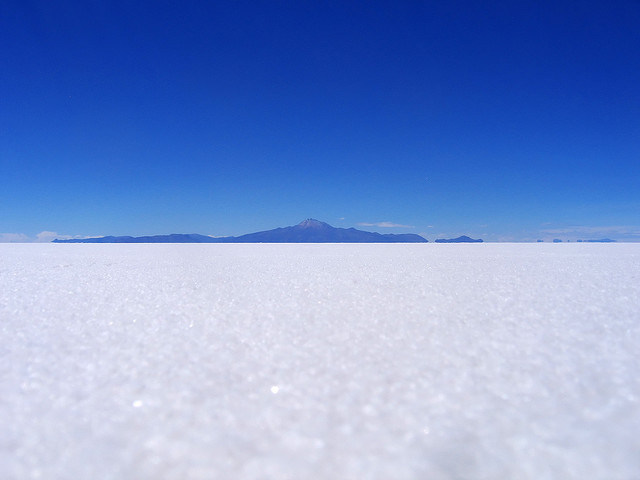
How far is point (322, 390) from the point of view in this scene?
4.12 feet

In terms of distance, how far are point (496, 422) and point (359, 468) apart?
0.45 metres

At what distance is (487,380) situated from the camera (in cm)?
133

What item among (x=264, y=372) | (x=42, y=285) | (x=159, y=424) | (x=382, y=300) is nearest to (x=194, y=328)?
(x=264, y=372)

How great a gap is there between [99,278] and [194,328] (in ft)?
8.75

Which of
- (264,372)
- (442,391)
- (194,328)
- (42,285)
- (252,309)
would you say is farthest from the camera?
(42,285)

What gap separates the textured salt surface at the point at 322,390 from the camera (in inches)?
35.6

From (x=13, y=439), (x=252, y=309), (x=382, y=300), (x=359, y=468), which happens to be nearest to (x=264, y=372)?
(x=359, y=468)

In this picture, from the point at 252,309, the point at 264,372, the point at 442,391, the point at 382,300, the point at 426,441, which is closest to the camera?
the point at 426,441

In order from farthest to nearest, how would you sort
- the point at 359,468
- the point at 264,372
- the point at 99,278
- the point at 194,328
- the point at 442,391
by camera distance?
the point at 99,278 < the point at 194,328 < the point at 264,372 < the point at 442,391 < the point at 359,468

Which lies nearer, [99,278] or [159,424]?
[159,424]

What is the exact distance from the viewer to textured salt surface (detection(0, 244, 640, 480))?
904 mm

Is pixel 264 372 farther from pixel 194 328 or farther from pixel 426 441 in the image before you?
pixel 194 328

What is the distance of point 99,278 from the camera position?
13.5ft

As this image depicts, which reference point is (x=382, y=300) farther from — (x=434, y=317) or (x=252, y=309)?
(x=252, y=309)
